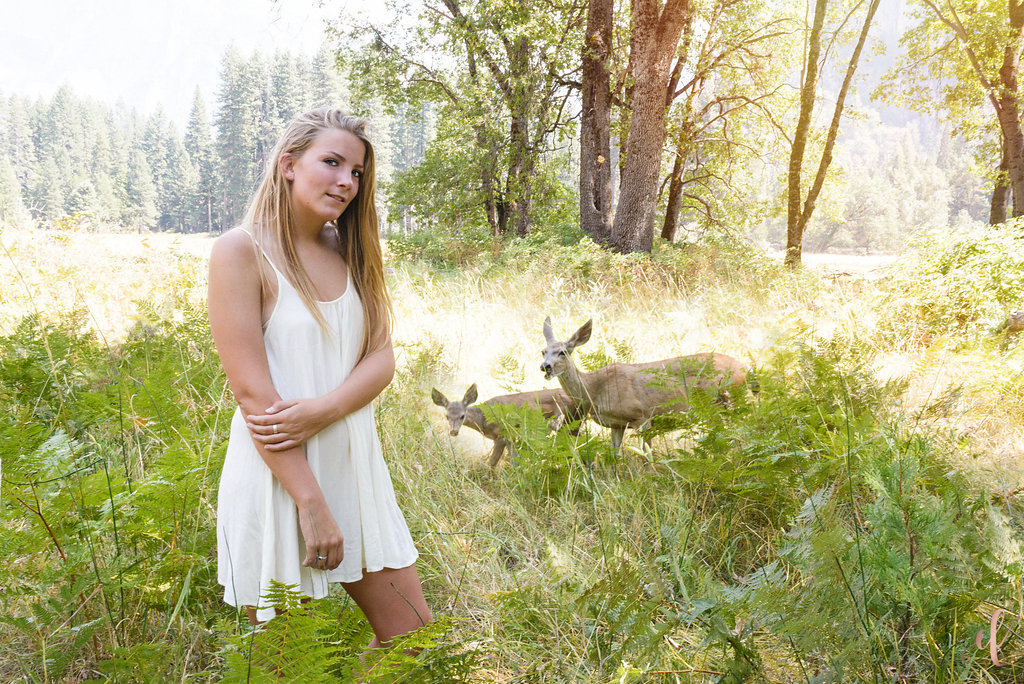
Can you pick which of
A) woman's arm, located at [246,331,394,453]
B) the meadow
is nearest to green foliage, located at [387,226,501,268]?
the meadow

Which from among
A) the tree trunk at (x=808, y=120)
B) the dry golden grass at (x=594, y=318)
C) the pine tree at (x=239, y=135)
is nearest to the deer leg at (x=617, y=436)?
the dry golden grass at (x=594, y=318)

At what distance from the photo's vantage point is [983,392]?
4.88 m

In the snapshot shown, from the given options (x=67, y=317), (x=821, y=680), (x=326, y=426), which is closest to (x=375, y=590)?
(x=326, y=426)

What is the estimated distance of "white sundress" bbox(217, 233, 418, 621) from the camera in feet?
6.23

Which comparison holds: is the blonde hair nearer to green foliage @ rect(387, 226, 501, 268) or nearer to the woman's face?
the woman's face

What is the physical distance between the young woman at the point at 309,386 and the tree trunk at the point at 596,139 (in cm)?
1276

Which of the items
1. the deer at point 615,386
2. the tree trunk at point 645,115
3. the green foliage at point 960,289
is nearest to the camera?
the deer at point 615,386

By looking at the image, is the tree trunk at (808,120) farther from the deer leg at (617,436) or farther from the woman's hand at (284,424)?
the woman's hand at (284,424)

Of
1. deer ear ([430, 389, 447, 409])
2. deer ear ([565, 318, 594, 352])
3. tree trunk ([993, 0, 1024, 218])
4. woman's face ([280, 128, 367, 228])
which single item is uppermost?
tree trunk ([993, 0, 1024, 218])

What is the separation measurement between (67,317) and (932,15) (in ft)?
67.9

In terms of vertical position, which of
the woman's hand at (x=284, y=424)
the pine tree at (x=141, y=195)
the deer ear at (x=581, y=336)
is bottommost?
the deer ear at (x=581, y=336)

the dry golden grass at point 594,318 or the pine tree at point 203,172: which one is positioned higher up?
the pine tree at point 203,172

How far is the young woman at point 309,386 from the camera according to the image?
186cm

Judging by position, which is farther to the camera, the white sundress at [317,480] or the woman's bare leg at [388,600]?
the woman's bare leg at [388,600]
